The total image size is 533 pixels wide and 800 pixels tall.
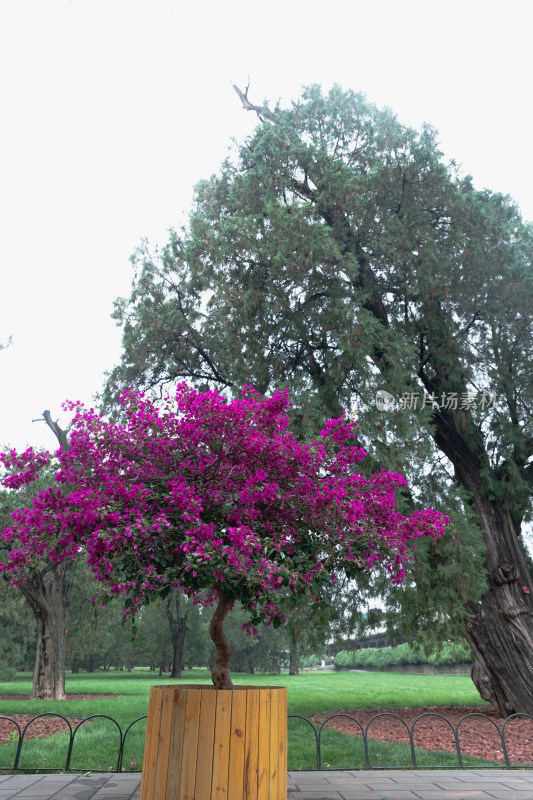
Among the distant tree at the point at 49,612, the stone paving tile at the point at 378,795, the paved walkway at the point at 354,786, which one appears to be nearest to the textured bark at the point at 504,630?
the paved walkway at the point at 354,786

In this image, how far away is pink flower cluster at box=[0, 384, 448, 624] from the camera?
4.02 m

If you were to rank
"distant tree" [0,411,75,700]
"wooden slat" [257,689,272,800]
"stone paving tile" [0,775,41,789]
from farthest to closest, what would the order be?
"distant tree" [0,411,75,700]
"stone paving tile" [0,775,41,789]
"wooden slat" [257,689,272,800]

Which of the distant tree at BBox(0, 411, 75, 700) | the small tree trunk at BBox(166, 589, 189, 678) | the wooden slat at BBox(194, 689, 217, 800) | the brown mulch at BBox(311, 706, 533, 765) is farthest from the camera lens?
the small tree trunk at BBox(166, 589, 189, 678)

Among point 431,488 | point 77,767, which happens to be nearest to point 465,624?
Result: point 431,488

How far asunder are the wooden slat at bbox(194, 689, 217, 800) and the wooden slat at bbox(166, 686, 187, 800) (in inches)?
5.3

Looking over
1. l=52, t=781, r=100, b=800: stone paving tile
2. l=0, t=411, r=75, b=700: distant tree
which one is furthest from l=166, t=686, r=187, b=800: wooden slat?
l=0, t=411, r=75, b=700: distant tree

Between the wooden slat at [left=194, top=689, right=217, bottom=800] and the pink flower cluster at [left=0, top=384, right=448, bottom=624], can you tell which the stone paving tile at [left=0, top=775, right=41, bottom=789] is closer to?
the pink flower cluster at [left=0, top=384, right=448, bottom=624]

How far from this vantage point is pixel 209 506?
4391mm

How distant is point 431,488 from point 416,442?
1.48 metres

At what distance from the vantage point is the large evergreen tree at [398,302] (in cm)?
1040

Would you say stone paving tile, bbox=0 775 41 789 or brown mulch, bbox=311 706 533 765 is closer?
stone paving tile, bbox=0 775 41 789

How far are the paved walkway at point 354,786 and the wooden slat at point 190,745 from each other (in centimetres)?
188
